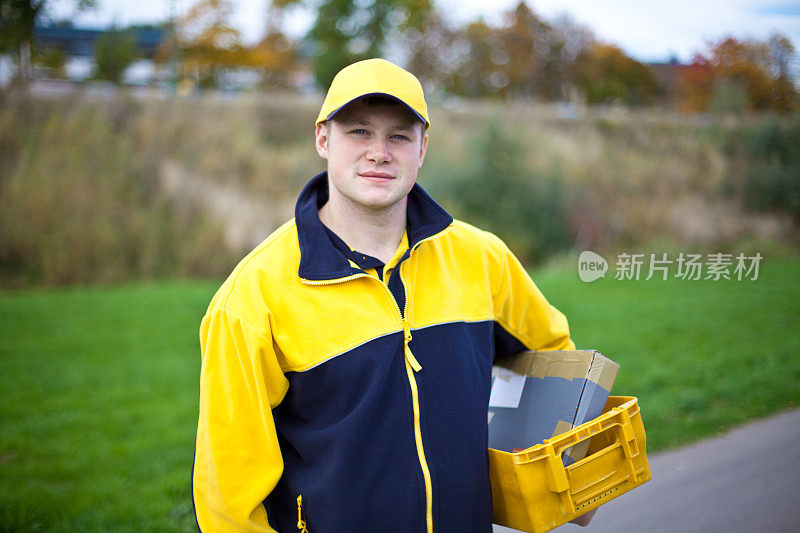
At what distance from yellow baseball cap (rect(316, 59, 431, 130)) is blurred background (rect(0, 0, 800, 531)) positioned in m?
2.93

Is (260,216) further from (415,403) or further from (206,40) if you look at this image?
(206,40)

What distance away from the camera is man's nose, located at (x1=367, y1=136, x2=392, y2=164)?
2262 mm

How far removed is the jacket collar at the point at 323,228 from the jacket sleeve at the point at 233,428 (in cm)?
30

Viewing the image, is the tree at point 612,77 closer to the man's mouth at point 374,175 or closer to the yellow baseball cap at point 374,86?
the yellow baseball cap at point 374,86

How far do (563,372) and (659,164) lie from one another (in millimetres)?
16266

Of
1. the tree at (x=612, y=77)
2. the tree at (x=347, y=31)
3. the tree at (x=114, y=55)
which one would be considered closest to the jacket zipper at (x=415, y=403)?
the tree at (x=612, y=77)

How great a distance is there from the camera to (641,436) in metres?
2.44

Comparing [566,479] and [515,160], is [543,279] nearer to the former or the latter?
[515,160]

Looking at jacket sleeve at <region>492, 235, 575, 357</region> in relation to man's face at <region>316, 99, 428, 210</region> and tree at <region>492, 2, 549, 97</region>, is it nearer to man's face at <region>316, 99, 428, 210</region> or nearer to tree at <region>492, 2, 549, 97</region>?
man's face at <region>316, 99, 428, 210</region>

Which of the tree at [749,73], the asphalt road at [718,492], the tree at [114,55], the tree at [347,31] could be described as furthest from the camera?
the tree at [347,31]

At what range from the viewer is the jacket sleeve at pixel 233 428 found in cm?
202

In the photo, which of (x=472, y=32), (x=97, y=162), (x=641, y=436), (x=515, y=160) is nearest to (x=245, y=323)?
(x=641, y=436)

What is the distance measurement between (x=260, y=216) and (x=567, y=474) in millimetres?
13646
